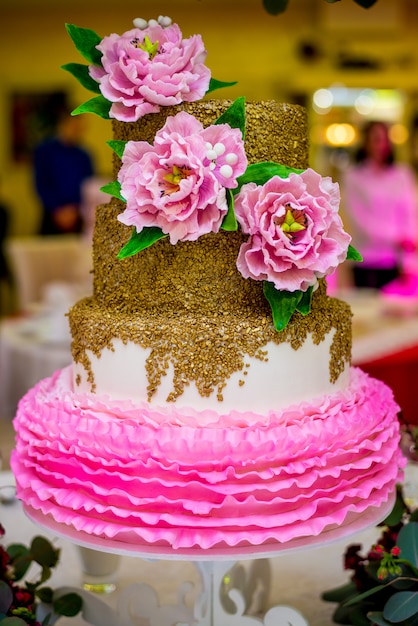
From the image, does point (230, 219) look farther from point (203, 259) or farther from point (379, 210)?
point (379, 210)

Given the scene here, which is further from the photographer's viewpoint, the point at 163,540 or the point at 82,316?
the point at 82,316

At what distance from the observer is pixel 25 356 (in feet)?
11.5

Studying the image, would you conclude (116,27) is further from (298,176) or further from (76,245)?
(298,176)

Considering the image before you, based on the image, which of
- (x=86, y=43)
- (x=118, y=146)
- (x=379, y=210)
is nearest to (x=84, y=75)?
(x=86, y=43)

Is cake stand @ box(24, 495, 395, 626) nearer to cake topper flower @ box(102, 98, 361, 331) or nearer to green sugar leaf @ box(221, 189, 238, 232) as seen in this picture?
cake topper flower @ box(102, 98, 361, 331)

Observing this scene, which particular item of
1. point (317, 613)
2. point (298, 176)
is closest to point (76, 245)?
point (317, 613)

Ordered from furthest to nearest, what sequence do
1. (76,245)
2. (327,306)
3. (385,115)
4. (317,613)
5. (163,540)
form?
(385,115), (76,245), (317,613), (327,306), (163,540)

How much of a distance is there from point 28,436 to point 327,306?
0.53 m

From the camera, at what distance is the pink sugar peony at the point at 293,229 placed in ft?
4.05

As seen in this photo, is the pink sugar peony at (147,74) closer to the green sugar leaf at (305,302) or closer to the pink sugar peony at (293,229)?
the pink sugar peony at (293,229)

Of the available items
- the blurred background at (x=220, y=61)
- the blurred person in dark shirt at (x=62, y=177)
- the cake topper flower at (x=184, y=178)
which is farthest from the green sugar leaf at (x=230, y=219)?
the blurred background at (x=220, y=61)

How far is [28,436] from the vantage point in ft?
4.44

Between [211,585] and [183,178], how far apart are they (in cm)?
70

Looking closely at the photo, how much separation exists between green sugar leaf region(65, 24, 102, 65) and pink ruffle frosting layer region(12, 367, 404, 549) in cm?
54
